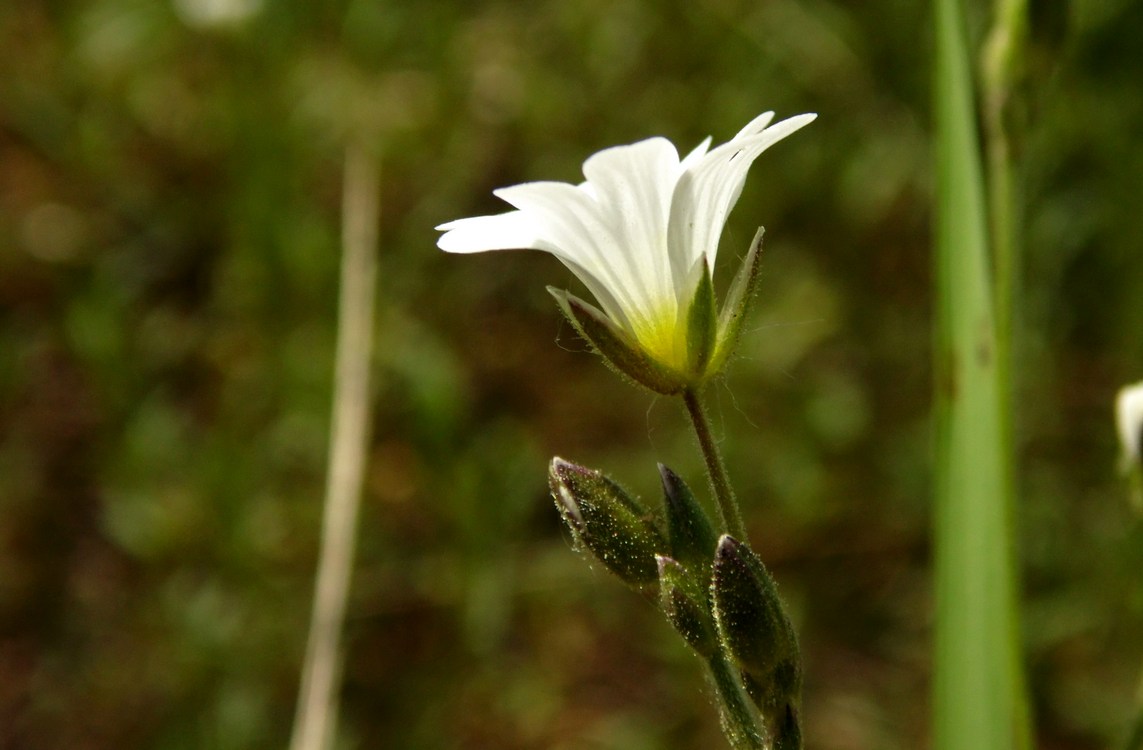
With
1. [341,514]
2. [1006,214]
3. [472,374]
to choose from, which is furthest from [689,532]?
[472,374]

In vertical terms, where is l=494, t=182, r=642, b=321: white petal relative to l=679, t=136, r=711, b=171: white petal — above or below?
below

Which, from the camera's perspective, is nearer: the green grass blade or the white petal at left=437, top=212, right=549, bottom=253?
the white petal at left=437, top=212, right=549, bottom=253

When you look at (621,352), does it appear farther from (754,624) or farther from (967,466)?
(967,466)

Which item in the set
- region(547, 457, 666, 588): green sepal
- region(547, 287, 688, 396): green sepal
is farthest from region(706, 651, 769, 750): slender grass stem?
region(547, 287, 688, 396): green sepal

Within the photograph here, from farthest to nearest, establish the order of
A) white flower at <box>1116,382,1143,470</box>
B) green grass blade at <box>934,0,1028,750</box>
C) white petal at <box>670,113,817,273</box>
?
white flower at <box>1116,382,1143,470</box> → green grass blade at <box>934,0,1028,750</box> → white petal at <box>670,113,817,273</box>

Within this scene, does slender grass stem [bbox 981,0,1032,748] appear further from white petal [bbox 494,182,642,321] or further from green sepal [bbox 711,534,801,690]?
white petal [bbox 494,182,642,321]

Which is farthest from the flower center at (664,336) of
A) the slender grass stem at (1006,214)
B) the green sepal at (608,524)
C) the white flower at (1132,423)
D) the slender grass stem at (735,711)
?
the white flower at (1132,423)
